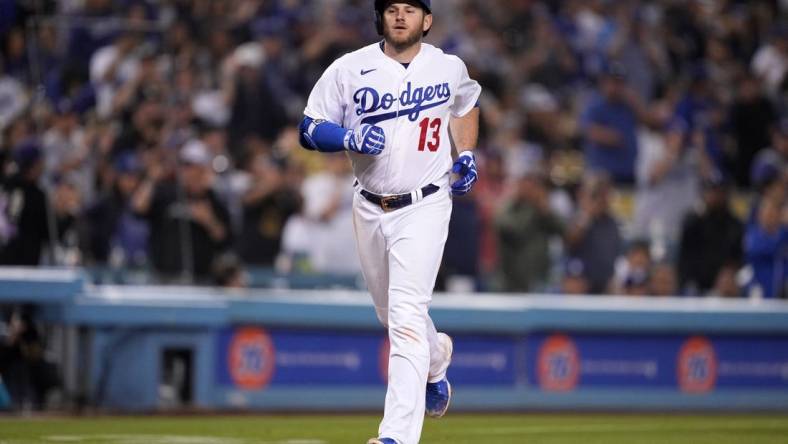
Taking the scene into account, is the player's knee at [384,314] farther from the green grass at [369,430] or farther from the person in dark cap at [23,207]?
the person in dark cap at [23,207]

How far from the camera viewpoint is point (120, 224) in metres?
12.4

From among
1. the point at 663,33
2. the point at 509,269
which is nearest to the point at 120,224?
the point at 509,269

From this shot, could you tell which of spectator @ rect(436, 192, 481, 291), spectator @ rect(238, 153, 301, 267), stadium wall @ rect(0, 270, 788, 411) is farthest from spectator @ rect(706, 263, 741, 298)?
spectator @ rect(238, 153, 301, 267)

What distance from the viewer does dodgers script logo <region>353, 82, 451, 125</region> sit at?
6.74 meters

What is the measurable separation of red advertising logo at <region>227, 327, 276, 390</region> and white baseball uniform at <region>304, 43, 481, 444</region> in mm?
5853

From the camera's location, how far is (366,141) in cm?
648

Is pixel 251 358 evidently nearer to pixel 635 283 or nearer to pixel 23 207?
pixel 23 207

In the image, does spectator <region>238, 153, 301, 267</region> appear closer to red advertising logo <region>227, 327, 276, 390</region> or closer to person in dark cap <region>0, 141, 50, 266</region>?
red advertising logo <region>227, 327, 276, 390</region>

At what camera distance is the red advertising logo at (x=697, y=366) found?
1430cm

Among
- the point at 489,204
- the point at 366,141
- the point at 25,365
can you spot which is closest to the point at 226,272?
the point at 25,365

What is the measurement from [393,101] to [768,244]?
870 cm

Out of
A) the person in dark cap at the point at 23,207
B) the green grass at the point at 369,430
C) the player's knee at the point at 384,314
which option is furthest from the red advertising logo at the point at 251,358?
the player's knee at the point at 384,314

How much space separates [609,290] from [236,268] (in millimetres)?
4022

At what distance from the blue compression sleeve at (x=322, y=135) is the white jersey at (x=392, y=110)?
0.21ft
